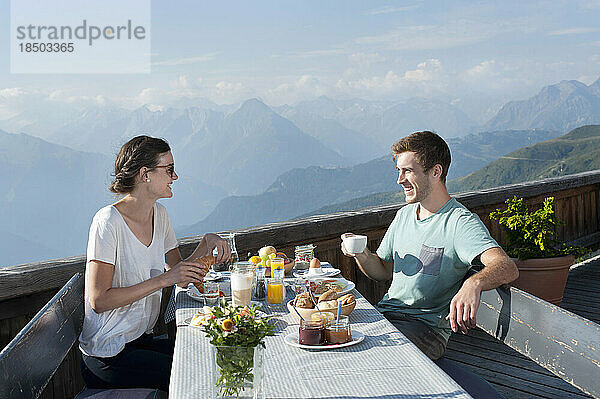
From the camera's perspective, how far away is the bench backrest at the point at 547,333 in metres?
1.59

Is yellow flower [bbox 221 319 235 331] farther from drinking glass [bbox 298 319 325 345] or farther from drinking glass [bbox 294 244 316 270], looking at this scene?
drinking glass [bbox 294 244 316 270]

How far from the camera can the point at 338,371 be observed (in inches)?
63.6

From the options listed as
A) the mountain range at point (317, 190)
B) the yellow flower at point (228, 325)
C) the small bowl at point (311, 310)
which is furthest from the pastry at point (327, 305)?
the mountain range at point (317, 190)

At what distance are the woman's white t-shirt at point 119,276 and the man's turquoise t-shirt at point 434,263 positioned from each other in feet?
3.28

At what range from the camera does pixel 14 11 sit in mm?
57875

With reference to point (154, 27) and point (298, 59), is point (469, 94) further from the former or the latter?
point (154, 27)

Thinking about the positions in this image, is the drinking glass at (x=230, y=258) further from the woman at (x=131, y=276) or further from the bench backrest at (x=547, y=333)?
the bench backrest at (x=547, y=333)

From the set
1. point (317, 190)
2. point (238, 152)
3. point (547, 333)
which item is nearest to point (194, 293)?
point (547, 333)

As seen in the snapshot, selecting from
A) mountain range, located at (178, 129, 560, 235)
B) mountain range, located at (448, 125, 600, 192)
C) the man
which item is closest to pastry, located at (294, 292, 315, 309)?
the man

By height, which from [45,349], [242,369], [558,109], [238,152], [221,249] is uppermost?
[558,109]

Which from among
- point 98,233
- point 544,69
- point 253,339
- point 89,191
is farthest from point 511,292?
point 89,191

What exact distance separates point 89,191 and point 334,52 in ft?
132

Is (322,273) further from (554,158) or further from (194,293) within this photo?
(554,158)

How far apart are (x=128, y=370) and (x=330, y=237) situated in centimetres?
189
